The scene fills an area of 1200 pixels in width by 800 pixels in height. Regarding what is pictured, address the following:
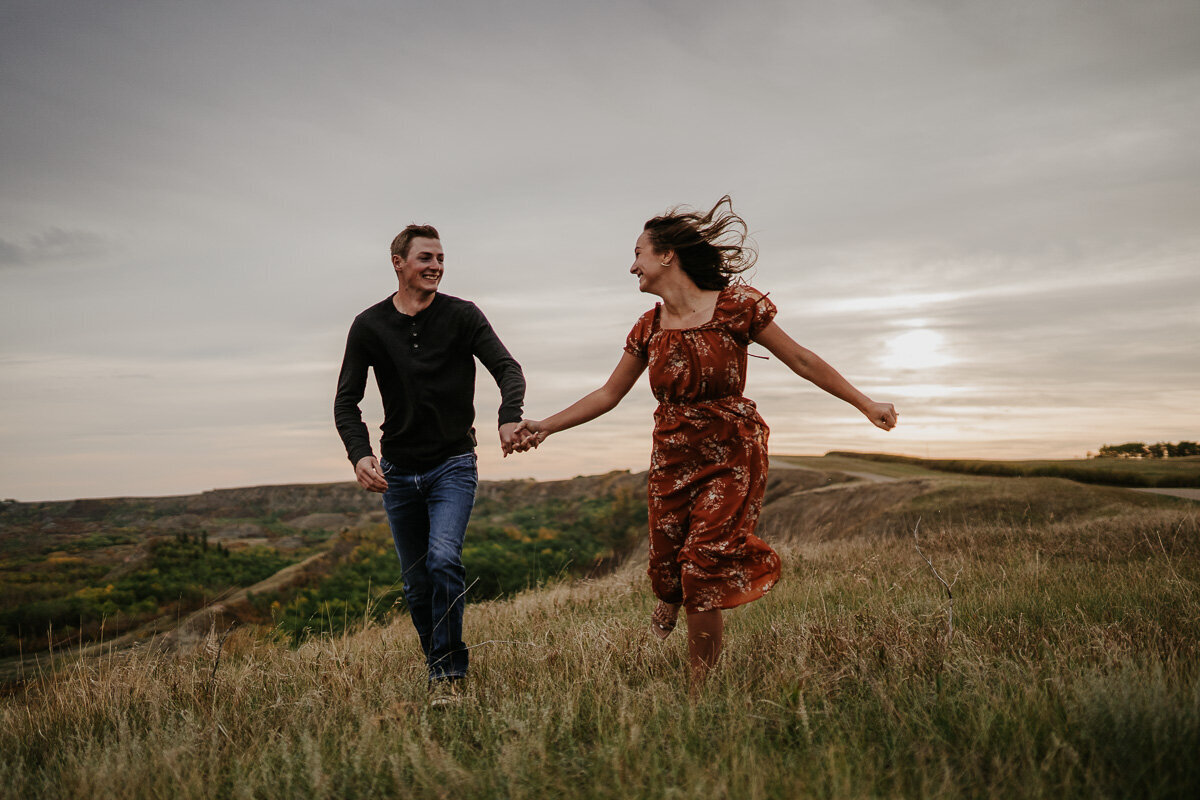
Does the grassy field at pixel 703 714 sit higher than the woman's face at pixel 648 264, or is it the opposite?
the woman's face at pixel 648 264

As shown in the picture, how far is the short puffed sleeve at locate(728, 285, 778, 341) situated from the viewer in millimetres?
3850

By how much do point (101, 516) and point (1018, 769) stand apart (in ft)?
95.1

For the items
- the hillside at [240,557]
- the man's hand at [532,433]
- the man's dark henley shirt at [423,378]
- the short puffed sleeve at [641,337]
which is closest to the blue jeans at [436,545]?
the man's dark henley shirt at [423,378]

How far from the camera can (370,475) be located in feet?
13.9

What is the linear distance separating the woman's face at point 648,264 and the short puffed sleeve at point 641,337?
0.57ft

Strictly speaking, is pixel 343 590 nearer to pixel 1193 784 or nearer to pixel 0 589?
pixel 0 589

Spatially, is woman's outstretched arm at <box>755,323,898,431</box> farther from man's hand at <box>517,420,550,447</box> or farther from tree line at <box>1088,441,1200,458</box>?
tree line at <box>1088,441,1200,458</box>

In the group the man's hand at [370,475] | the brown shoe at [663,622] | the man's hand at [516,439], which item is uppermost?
the man's hand at [516,439]

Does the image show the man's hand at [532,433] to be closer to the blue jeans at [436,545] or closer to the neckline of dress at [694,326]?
the blue jeans at [436,545]

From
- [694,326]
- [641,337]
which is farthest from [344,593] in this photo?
[694,326]

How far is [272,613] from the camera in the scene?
14625mm

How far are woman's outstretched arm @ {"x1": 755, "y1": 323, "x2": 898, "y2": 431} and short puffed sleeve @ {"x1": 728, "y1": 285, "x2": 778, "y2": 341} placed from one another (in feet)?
0.28

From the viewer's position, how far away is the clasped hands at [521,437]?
4.45 m

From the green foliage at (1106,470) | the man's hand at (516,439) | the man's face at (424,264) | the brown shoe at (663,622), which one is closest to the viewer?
the brown shoe at (663,622)
